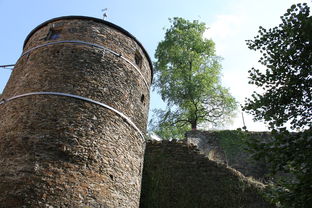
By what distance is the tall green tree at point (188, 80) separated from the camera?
59.4 ft

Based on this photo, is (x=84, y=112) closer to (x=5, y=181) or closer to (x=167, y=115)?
(x=5, y=181)

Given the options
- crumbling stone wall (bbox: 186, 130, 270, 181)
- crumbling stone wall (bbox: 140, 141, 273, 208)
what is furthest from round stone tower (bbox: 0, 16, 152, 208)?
crumbling stone wall (bbox: 186, 130, 270, 181)

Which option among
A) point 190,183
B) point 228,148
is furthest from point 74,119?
point 228,148

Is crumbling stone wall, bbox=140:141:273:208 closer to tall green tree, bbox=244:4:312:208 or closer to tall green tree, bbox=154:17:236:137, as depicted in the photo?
tall green tree, bbox=244:4:312:208

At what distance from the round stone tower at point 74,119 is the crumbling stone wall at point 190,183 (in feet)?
5.85

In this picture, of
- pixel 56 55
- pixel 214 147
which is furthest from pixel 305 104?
pixel 214 147

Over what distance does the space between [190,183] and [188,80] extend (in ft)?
30.9

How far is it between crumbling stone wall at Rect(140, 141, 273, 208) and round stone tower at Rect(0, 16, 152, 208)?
1783 millimetres

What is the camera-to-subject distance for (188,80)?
18297 mm

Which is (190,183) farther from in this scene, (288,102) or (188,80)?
(188,80)

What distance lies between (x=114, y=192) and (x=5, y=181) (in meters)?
2.34

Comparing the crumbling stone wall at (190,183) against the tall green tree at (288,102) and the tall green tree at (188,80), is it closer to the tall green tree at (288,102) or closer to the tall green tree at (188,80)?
the tall green tree at (288,102)

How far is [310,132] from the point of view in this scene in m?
5.52

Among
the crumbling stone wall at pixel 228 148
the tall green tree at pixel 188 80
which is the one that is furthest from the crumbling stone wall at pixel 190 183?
the tall green tree at pixel 188 80
